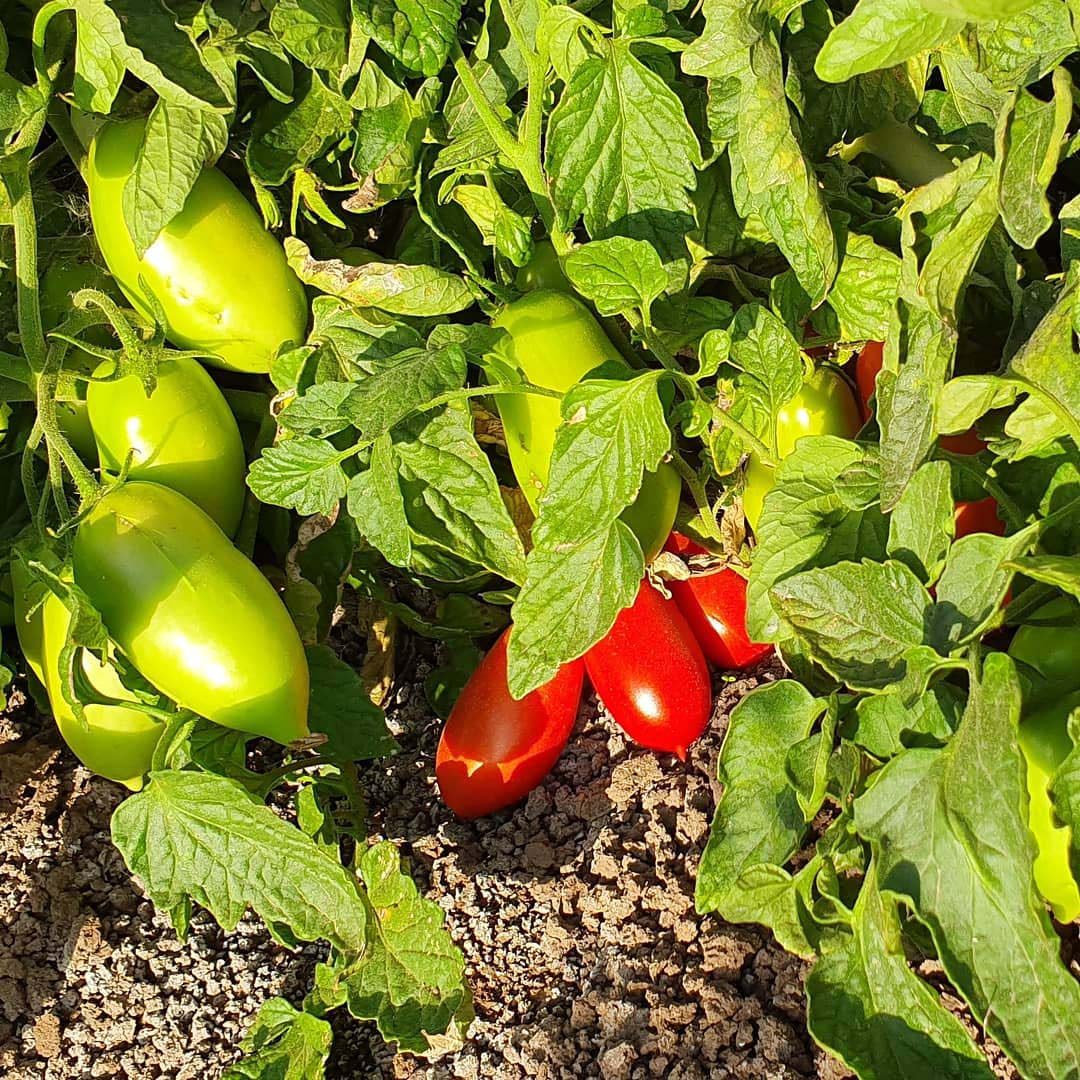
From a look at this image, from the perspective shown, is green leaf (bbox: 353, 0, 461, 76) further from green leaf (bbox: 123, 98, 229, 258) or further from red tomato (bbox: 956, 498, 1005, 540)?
red tomato (bbox: 956, 498, 1005, 540)

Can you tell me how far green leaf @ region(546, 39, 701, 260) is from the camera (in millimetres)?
1025

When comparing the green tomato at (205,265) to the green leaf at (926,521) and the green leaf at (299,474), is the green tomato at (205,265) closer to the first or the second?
the green leaf at (299,474)

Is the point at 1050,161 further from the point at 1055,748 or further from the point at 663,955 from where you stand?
the point at 663,955

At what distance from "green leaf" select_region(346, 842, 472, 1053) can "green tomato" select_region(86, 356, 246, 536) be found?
361 mm

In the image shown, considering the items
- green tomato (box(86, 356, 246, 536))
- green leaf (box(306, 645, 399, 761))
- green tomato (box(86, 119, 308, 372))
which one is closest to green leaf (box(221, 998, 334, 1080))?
green leaf (box(306, 645, 399, 761))

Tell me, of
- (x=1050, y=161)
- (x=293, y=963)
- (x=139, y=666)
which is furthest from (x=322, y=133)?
(x=293, y=963)

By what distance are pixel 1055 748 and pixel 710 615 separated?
0.44 m

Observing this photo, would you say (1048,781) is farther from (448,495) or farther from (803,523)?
(448,495)

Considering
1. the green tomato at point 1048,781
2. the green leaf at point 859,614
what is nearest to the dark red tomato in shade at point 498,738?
the green leaf at point 859,614

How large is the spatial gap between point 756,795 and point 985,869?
0.22 m

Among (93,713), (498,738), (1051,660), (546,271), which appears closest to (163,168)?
(546,271)

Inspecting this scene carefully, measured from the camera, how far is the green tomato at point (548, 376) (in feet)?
3.58

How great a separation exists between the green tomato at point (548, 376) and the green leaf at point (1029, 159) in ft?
1.14

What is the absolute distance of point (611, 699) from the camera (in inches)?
50.6
